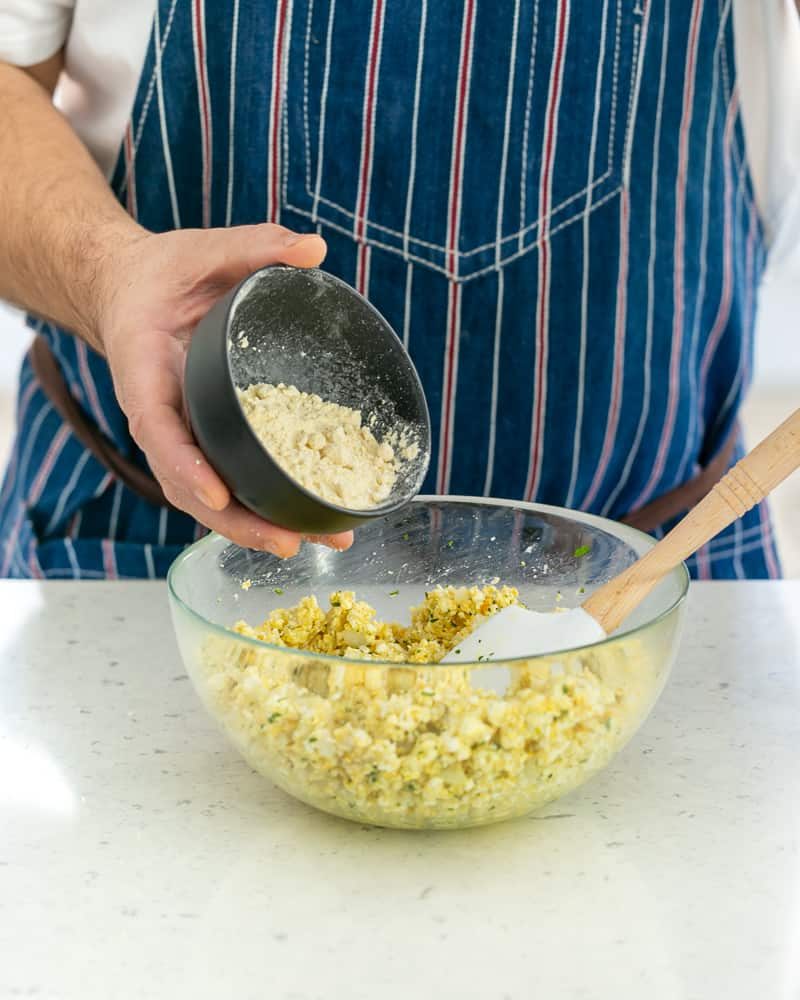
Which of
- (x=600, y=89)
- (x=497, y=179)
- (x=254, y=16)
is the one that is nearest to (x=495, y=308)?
(x=497, y=179)

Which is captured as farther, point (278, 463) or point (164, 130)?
point (164, 130)

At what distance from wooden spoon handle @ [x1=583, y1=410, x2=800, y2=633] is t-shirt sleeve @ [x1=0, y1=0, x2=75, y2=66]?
0.85 meters

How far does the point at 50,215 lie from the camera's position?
3.92 ft

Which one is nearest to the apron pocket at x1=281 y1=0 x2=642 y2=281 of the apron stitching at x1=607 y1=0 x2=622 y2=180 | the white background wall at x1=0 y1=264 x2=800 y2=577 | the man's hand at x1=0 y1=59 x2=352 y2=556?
the apron stitching at x1=607 y1=0 x2=622 y2=180

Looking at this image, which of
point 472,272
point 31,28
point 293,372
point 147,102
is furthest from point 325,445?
point 31,28

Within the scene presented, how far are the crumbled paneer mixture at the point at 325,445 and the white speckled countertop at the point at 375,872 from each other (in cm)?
23

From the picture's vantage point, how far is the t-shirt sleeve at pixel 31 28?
4.21 feet

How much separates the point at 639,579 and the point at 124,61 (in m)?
0.77

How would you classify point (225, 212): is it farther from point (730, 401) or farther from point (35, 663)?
point (730, 401)

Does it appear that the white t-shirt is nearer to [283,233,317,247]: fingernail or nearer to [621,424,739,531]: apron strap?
[621,424,739,531]: apron strap

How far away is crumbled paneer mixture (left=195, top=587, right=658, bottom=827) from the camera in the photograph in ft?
2.53

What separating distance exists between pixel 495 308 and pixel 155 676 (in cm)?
52

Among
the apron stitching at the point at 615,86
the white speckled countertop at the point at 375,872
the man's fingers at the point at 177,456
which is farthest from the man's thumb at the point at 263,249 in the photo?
the apron stitching at the point at 615,86

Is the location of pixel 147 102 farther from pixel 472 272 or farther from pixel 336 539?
pixel 336 539
